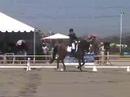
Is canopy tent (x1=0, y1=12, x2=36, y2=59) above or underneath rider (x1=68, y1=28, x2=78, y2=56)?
above

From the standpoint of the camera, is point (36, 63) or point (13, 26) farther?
point (13, 26)

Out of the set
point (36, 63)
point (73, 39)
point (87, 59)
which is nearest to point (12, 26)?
point (36, 63)

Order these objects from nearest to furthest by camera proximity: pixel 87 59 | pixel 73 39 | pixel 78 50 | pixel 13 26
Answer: pixel 78 50, pixel 73 39, pixel 87 59, pixel 13 26

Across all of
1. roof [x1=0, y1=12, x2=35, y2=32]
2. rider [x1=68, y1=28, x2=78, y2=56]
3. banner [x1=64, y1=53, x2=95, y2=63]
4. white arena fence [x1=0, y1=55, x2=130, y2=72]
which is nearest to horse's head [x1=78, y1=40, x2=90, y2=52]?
rider [x1=68, y1=28, x2=78, y2=56]

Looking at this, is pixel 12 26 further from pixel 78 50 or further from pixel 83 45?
pixel 83 45

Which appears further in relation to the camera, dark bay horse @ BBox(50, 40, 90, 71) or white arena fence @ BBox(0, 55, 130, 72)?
white arena fence @ BBox(0, 55, 130, 72)

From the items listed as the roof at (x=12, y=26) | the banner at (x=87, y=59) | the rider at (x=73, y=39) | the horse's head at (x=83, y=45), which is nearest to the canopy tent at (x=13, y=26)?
the roof at (x=12, y=26)

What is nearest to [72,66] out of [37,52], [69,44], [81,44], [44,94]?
[69,44]

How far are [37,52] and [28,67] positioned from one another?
394 inches

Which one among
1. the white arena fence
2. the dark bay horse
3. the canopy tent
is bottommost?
the white arena fence

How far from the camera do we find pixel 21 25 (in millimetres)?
38031

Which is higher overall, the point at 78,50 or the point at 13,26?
the point at 13,26

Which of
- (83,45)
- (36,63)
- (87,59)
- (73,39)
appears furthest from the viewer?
(36,63)

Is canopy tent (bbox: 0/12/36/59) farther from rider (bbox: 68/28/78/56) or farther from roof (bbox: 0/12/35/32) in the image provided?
rider (bbox: 68/28/78/56)
